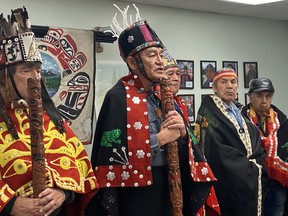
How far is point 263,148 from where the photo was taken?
2844 millimetres

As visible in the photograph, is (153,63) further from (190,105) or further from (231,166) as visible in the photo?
(190,105)

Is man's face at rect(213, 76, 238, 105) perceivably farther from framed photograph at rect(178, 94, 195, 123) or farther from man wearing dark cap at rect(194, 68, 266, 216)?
framed photograph at rect(178, 94, 195, 123)

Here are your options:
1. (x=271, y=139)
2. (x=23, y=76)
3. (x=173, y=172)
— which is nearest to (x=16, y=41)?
(x=23, y=76)

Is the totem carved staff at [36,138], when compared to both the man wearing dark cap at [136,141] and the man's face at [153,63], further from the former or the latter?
the man's face at [153,63]

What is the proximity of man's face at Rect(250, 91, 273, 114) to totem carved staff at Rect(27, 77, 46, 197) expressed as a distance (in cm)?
208

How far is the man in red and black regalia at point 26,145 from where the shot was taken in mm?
1439

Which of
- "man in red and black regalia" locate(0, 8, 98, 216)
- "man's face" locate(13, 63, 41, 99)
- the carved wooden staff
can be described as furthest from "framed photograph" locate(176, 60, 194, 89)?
"man's face" locate(13, 63, 41, 99)

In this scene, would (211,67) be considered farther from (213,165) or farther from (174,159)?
(174,159)

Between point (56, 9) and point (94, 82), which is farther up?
point (56, 9)

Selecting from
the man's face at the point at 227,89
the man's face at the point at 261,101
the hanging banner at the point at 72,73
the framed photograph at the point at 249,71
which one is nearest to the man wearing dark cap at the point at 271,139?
the man's face at the point at 261,101

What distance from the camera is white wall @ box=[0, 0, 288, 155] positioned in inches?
137

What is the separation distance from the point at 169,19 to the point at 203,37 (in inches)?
21.9

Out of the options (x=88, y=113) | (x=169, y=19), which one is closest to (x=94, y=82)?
(x=88, y=113)

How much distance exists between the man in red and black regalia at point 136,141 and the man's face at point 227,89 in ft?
3.32
